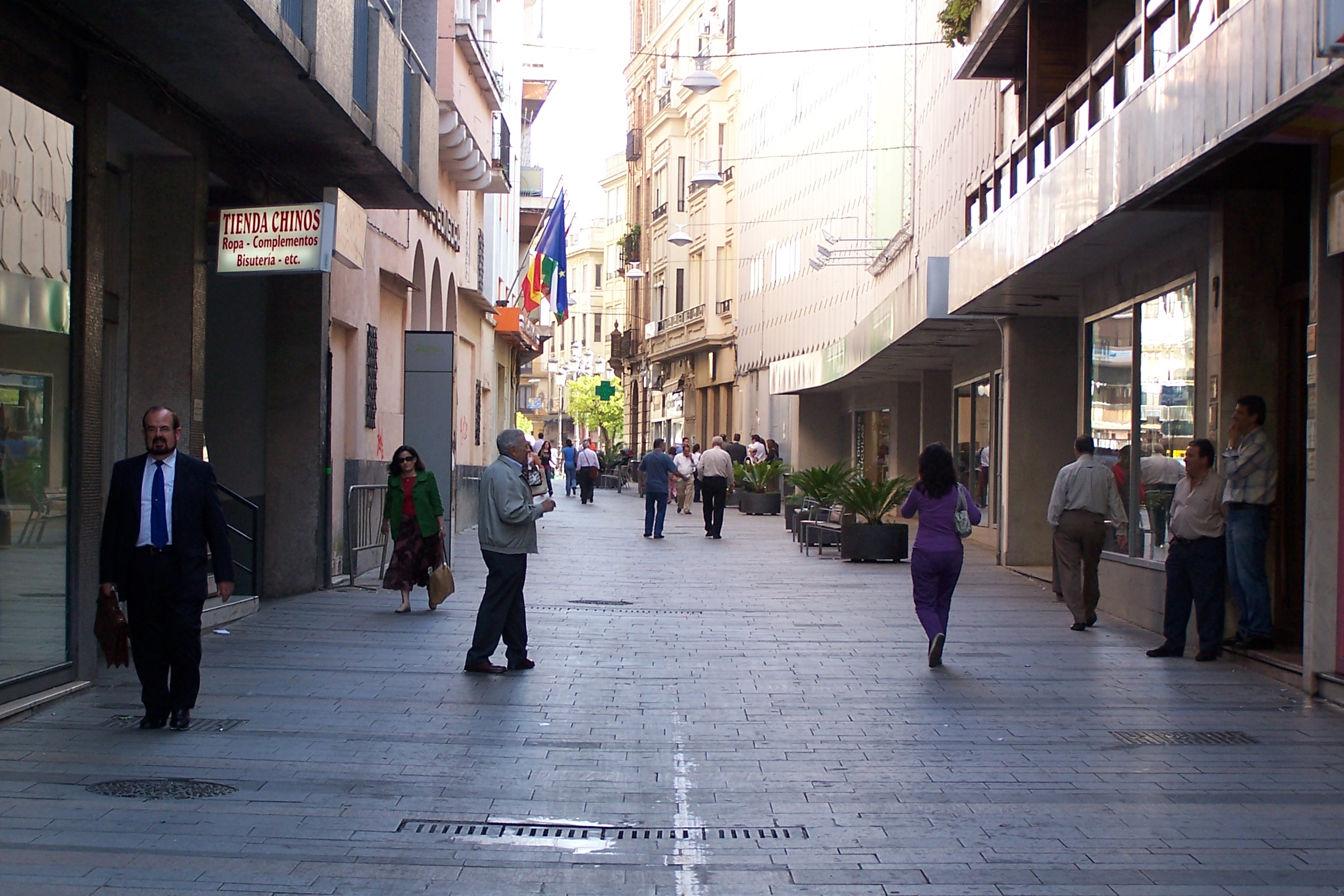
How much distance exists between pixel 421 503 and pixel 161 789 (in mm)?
7242

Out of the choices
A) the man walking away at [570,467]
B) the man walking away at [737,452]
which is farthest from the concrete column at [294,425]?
the man walking away at [570,467]

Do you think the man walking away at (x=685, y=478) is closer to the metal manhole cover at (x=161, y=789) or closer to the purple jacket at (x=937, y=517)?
the purple jacket at (x=937, y=517)

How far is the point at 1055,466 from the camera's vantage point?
1934 centimetres

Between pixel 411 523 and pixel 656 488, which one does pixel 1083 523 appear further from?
pixel 656 488

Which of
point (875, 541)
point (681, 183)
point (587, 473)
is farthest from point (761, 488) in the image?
point (681, 183)

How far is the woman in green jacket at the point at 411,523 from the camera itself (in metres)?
13.8

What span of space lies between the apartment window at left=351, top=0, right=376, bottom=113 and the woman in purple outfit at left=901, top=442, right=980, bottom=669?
18.8 ft

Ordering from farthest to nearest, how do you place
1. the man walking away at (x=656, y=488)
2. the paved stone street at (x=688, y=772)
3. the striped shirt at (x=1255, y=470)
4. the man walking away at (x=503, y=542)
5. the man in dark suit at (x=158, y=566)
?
the man walking away at (x=656, y=488) < the striped shirt at (x=1255, y=470) < the man walking away at (x=503, y=542) < the man in dark suit at (x=158, y=566) < the paved stone street at (x=688, y=772)

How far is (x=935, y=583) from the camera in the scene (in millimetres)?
11000

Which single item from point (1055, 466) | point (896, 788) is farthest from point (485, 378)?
point (896, 788)

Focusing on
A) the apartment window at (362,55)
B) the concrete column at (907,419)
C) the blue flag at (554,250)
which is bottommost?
the concrete column at (907,419)

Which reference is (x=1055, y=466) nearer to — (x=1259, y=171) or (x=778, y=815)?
(x=1259, y=171)

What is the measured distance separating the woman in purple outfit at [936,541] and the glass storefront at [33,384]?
5.82 meters

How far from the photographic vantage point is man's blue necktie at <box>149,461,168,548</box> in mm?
7926
